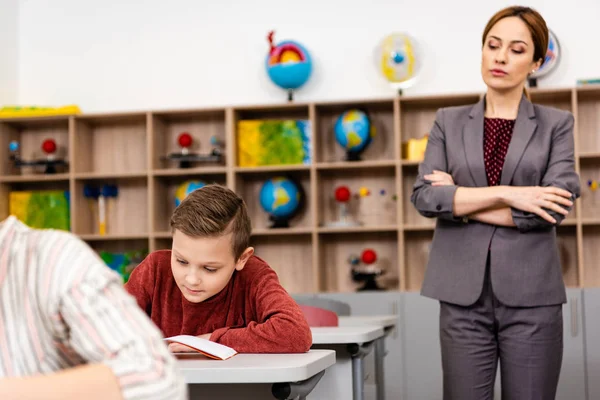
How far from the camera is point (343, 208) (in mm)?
5125

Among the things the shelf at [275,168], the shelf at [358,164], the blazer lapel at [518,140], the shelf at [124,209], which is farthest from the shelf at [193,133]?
the blazer lapel at [518,140]

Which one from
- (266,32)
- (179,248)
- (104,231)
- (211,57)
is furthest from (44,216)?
(179,248)

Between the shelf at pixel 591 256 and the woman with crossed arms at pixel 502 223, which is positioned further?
the shelf at pixel 591 256

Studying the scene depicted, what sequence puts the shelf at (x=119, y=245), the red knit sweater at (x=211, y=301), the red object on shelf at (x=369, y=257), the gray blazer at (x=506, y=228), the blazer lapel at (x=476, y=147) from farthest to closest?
the shelf at (x=119, y=245) < the red object on shelf at (x=369, y=257) < the blazer lapel at (x=476, y=147) < the gray blazer at (x=506, y=228) < the red knit sweater at (x=211, y=301)

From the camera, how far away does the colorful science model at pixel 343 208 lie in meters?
4.98

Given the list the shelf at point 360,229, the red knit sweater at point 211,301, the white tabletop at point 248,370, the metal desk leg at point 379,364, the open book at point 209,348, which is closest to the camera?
the white tabletop at point 248,370

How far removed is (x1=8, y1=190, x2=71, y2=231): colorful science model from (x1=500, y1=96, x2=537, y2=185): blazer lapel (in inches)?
144

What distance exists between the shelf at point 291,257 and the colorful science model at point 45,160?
1.35 m

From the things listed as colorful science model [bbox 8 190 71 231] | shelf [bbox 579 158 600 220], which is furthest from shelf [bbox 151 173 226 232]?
shelf [bbox 579 158 600 220]

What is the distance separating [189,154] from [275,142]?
585 mm

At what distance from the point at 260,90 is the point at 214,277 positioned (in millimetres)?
3627

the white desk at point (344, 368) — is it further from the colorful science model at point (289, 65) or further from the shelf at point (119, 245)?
the shelf at point (119, 245)

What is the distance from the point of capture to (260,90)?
17.5ft

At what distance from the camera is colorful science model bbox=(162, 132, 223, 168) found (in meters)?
5.16
